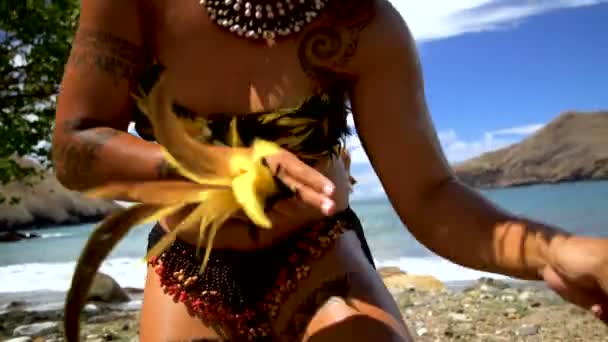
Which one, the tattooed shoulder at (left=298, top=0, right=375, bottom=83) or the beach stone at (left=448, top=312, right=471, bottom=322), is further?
the beach stone at (left=448, top=312, right=471, bottom=322)

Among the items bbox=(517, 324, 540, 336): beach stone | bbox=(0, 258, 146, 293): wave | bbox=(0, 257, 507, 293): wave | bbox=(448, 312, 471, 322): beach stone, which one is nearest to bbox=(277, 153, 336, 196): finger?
bbox=(517, 324, 540, 336): beach stone

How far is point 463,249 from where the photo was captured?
69.7 inches

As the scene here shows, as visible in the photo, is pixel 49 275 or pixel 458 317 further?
pixel 49 275

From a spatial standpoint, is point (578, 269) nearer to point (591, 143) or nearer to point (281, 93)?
point (281, 93)

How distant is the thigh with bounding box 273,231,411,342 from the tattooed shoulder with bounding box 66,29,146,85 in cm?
59

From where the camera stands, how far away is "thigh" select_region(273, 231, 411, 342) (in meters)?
1.82

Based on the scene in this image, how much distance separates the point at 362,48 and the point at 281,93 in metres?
0.21

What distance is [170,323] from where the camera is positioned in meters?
1.97

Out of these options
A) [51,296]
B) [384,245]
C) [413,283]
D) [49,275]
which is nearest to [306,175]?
[413,283]

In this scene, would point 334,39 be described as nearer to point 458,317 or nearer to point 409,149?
point 409,149

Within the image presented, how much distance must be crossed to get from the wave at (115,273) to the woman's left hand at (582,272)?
27.3 feet

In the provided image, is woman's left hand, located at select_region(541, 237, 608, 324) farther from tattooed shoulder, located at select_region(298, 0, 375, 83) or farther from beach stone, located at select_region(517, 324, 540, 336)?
beach stone, located at select_region(517, 324, 540, 336)

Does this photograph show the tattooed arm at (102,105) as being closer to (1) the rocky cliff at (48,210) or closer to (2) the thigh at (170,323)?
(2) the thigh at (170,323)

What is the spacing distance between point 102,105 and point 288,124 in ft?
1.27
